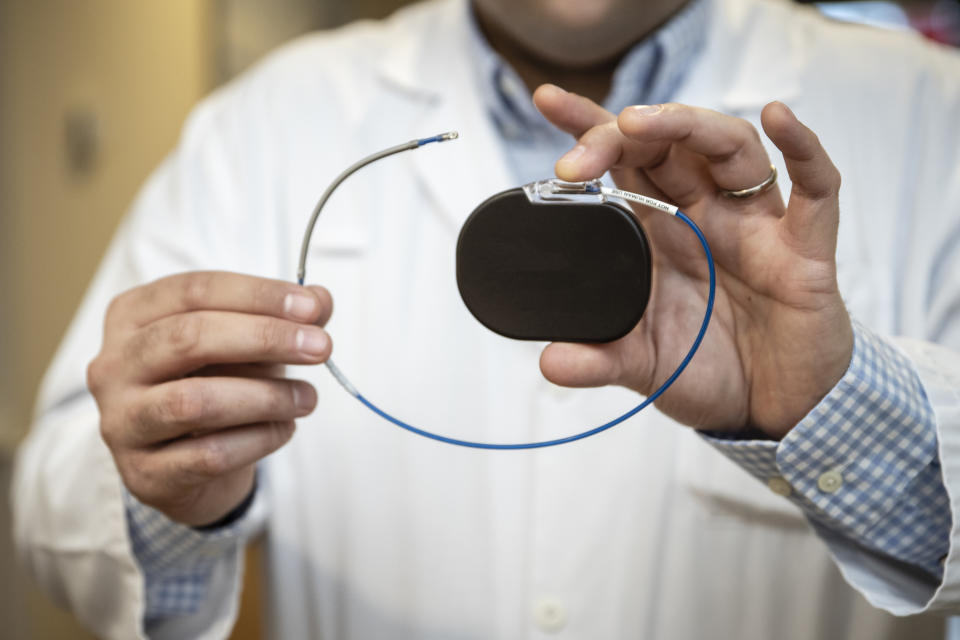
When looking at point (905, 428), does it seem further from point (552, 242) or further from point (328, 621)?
point (328, 621)

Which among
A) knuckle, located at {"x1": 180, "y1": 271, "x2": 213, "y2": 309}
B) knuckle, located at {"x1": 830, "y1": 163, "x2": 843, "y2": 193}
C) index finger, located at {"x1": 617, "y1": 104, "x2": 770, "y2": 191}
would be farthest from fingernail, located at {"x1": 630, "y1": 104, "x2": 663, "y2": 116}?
knuckle, located at {"x1": 180, "y1": 271, "x2": 213, "y2": 309}

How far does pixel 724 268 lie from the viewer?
0.56 meters

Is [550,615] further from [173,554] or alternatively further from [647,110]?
[647,110]

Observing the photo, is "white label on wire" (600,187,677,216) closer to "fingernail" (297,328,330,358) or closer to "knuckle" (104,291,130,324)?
"fingernail" (297,328,330,358)

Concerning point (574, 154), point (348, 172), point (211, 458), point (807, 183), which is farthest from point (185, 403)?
point (807, 183)

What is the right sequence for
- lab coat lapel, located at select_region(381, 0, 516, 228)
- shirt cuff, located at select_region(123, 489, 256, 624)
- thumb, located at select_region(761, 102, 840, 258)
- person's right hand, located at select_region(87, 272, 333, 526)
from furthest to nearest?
lab coat lapel, located at select_region(381, 0, 516, 228) < shirt cuff, located at select_region(123, 489, 256, 624) < person's right hand, located at select_region(87, 272, 333, 526) < thumb, located at select_region(761, 102, 840, 258)

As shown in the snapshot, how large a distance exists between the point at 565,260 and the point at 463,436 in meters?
0.39

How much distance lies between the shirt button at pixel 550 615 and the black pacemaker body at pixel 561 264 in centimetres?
40

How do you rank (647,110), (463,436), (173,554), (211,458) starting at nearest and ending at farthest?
(647,110) → (211,458) → (173,554) → (463,436)

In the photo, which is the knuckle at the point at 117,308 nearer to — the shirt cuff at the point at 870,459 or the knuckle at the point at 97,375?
the knuckle at the point at 97,375

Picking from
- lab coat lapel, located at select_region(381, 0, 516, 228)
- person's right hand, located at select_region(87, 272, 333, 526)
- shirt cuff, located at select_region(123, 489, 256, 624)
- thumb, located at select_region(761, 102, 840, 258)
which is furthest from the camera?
lab coat lapel, located at select_region(381, 0, 516, 228)

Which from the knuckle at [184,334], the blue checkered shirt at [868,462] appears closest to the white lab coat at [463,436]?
the blue checkered shirt at [868,462]

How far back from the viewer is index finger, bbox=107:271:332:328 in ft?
1.85

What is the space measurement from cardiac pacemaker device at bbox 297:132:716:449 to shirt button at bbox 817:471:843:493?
0.14m
